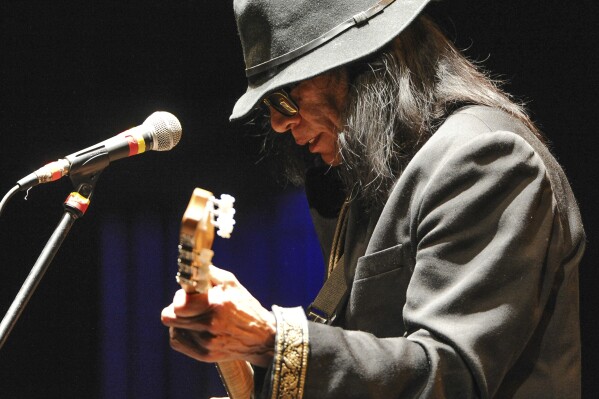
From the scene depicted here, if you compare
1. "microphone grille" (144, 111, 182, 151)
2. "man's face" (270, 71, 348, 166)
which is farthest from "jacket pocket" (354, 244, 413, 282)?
"microphone grille" (144, 111, 182, 151)

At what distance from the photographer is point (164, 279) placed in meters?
3.90

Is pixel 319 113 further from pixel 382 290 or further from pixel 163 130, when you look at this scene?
pixel 382 290

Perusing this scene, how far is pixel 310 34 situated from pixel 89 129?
2055mm

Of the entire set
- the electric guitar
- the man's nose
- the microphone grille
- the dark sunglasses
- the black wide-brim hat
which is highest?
the black wide-brim hat

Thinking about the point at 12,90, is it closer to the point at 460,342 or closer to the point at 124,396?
the point at 124,396

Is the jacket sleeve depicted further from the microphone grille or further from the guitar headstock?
the microphone grille

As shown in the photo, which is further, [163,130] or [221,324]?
[163,130]

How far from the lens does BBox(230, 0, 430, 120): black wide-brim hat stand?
1.84 meters

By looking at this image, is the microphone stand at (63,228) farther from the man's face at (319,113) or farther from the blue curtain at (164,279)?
the blue curtain at (164,279)

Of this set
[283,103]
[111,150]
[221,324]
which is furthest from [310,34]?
[221,324]

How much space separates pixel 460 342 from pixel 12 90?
9.08 ft

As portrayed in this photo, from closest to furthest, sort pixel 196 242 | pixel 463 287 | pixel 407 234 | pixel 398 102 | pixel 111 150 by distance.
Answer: pixel 196 242 < pixel 463 287 < pixel 407 234 < pixel 398 102 < pixel 111 150

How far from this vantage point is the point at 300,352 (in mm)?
1375

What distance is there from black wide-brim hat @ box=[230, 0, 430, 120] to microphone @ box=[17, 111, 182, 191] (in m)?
0.19
